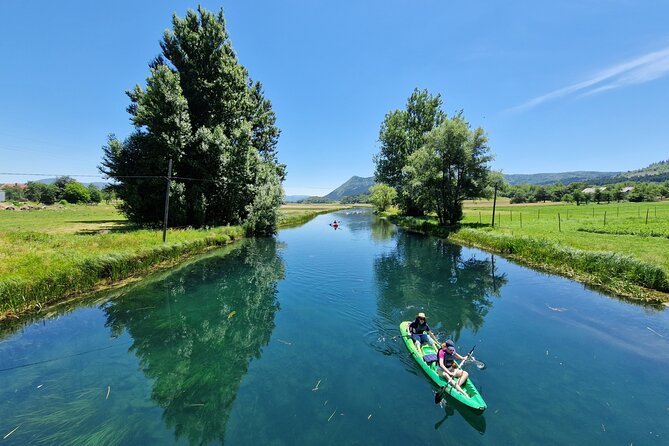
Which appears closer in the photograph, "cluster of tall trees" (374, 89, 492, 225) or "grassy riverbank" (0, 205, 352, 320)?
"grassy riverbank" (0, 205, 352, 320)

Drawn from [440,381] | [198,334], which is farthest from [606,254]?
[198,334]

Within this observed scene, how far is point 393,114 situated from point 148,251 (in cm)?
7068

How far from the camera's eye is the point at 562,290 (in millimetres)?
20531

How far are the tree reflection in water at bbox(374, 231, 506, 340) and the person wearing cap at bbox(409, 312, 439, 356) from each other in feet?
9.18

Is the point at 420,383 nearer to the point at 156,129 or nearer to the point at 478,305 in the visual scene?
the point at 478,305

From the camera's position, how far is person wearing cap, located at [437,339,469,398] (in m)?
9.36

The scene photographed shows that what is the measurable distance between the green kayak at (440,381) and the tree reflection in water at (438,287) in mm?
3147

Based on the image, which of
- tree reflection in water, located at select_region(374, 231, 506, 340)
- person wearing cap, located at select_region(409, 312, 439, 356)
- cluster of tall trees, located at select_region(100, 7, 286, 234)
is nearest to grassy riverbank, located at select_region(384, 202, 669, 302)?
tree reflection in water, located at select_region(374, 231, 506, 340)

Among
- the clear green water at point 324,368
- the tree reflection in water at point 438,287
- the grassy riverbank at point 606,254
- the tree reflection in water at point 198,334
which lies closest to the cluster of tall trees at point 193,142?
the tree reflection in water at point 198,334

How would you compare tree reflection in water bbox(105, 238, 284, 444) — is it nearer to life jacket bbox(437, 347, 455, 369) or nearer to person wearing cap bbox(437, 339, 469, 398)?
person wearing cap bbox(437, 339, 469, 398)

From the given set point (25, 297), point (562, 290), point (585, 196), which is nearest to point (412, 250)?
point (562, 290)

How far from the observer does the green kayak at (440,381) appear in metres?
8.73

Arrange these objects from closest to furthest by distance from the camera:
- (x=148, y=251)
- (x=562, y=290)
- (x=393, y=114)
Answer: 1. (x=562, y=290)
2. (x=148, y=251)
3. (x=393, y=114)

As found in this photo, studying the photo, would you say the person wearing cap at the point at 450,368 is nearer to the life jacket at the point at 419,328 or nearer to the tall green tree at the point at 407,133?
the life jacket at the point at 419,328
